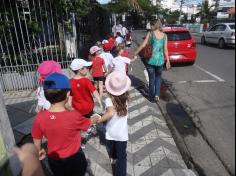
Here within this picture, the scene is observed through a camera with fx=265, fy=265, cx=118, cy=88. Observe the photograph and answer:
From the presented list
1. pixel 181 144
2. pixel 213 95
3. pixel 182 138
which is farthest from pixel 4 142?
pixel 182 138

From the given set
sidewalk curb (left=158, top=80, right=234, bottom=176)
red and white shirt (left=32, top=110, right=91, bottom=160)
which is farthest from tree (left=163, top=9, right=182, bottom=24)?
red and white shirt (left=32, top=110, right=91, bottom=160)

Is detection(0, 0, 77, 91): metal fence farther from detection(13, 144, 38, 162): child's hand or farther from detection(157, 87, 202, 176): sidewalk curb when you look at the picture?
detection(13, 144, 38, 162): child's hand

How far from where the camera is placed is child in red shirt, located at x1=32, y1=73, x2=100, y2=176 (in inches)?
90.6

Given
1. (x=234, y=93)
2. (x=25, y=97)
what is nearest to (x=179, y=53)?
(x=25, y=97)

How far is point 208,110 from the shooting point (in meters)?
1.21

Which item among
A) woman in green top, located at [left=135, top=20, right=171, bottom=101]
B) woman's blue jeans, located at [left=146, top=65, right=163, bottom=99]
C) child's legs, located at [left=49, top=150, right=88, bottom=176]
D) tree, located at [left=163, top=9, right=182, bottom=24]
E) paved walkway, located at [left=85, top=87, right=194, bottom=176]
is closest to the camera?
child's legs, located at [left=49, top=150, right=88, bottom=176]

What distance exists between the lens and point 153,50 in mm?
5598

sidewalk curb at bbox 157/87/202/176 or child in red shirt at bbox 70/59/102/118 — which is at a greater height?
child in red shirt at bbox 70/59/102/118

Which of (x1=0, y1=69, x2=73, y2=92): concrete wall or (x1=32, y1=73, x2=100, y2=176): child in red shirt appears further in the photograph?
(x1=0, y1=69, x2=73, y2=92): concrete wall

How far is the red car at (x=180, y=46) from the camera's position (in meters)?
10.1

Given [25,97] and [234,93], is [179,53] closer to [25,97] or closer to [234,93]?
[25,97]

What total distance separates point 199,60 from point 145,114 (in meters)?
7.40

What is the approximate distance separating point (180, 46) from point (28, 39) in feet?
18.5

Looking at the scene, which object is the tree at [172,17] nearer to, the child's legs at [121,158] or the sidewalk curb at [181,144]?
the sidewalk curb at [181,144]
